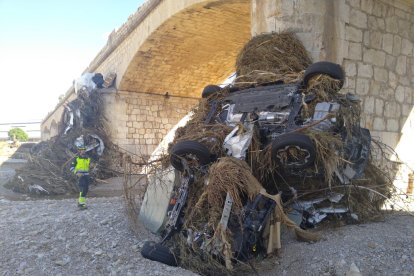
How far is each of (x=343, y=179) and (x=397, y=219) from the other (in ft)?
4.21

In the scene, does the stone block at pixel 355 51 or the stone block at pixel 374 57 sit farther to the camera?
the stone block at pixel 374 57

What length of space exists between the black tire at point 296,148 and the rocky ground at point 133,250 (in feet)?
2.53

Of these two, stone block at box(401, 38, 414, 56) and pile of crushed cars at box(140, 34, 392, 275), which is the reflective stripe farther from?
stone block at box(401, 38, 414, 56)

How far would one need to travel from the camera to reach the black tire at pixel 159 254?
3220mm

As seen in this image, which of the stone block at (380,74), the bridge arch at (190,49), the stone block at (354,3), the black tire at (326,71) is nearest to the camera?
the black tire at (326,71)

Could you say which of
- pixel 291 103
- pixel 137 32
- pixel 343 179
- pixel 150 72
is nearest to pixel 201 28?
pixel 137 32

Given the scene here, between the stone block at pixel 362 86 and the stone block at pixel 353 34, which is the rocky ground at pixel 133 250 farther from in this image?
the stone block at pixel 353 34

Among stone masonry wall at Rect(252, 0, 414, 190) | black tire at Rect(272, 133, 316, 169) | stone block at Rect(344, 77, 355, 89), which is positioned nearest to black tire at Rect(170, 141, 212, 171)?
black tire at Rect(272, 133, 316, 169)

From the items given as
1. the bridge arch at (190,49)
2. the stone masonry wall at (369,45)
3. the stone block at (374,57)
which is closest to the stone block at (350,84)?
the stone masonry wall at (369,45)

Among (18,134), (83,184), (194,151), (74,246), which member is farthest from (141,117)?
(18,134)

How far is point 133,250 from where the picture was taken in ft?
11.7

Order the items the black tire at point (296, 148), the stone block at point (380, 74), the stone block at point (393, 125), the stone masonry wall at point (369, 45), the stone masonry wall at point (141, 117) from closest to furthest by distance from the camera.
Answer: the black tire at point (296, 148) → the stone masonry wall at point (369, 45) → the stone block at point (380, 74) → the stone block at point (393, 125) → the stone masonry wall at point (141, 117)

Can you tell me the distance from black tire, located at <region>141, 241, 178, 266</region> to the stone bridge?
2119mm

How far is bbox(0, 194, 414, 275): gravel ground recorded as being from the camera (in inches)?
117
